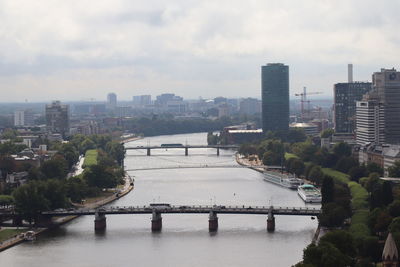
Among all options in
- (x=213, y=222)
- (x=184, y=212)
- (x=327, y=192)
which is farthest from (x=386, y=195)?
(x=184, y=212)

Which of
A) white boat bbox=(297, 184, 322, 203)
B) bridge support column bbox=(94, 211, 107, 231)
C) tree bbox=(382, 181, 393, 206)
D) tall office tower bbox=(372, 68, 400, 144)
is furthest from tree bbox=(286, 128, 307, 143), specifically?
bridge support column bbox=(94, 211, 107, 231)

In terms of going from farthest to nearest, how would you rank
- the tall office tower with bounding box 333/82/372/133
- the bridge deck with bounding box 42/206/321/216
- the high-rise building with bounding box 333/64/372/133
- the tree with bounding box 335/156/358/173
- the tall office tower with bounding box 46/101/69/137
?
the tall office tower with bounding box 46/101/69/137, the tall office tower with bounding box 333/82/372/133, the high-rise building with bounding box 333/64/372/133, the tree with bounding box 335/156/358/173, the bridge deck with bounding box 42/206/321/216

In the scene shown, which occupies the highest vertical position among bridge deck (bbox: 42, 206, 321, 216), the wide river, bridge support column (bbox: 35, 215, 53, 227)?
bridge deck (bbox: 42, 206, 321, 216)

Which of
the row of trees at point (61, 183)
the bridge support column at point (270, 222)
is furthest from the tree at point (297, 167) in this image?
the bridge support column at point (270, 222)

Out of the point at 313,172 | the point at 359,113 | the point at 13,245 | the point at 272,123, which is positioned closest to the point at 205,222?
the point at 13,245

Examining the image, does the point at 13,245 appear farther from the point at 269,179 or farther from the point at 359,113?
the point at 359,113

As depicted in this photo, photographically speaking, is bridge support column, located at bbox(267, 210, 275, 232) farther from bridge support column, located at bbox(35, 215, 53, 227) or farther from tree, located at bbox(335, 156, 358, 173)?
tree, located at bbox(335, 156, 358, 173)
